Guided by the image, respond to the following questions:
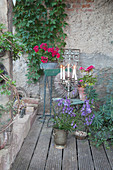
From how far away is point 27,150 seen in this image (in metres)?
2.19

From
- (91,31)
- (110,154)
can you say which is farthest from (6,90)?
(91,31)

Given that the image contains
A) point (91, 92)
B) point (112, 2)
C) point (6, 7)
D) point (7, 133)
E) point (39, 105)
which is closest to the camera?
point (6, 7)

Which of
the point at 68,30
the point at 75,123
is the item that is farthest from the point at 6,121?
the point at 68,30

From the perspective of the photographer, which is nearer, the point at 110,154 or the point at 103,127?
the point at 110,154

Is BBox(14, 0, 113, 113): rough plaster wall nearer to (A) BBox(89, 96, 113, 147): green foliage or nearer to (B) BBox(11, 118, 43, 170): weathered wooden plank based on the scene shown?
(A) BBox(89, 96, 113, 147): green foliage

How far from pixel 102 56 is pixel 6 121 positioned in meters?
2.55

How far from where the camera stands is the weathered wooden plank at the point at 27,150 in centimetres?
187

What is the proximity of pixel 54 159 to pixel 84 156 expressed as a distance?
1.24 feet

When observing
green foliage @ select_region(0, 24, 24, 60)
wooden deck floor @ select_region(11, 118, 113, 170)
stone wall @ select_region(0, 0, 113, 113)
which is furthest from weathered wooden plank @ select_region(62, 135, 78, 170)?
stone wall @ select_region(0, 0, 113, 113)

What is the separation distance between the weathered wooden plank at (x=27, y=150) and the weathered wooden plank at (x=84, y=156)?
607 millimetres

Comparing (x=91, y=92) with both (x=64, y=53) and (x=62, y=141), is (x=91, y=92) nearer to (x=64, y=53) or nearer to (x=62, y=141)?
(x=62, y=141)

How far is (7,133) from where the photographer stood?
178 centimetres

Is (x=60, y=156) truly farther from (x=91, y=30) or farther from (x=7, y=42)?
(x=91, y=30)

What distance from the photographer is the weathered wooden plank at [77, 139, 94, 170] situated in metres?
1.89
